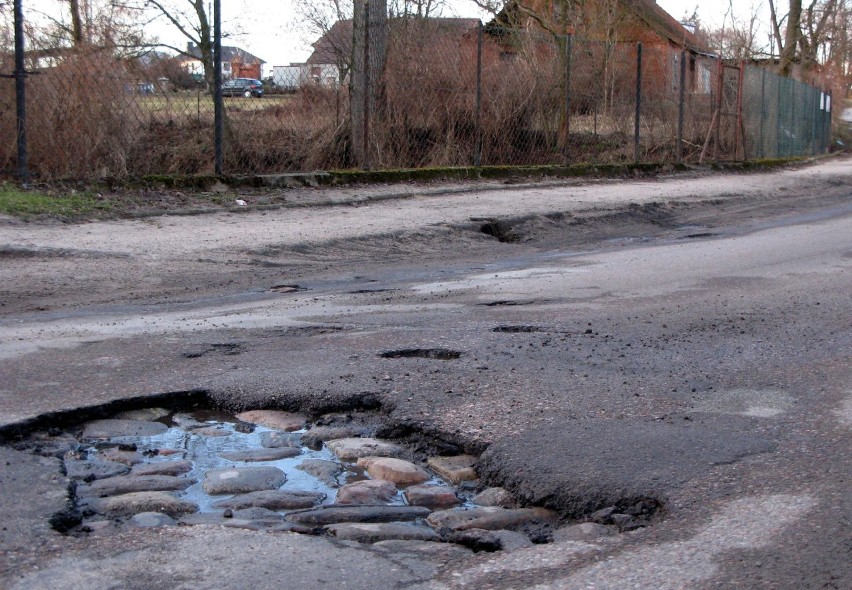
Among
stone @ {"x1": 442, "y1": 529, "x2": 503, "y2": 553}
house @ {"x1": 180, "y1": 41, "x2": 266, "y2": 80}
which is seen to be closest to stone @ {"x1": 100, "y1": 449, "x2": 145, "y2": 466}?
stone @ {"x1": 442, "y1": 529, "x2": 503, "y2": 553}

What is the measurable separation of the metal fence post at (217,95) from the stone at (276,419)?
7507mm

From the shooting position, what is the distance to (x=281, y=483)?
11.6 feet

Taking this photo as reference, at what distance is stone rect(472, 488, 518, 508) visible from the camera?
337 centimetres

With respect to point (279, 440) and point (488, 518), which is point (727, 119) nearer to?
point (279, 440)

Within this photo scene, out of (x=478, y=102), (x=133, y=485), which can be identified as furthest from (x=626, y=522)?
(x=478, y=102)

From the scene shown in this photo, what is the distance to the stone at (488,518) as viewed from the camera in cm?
317

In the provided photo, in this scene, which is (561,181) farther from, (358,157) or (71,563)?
(71,563)

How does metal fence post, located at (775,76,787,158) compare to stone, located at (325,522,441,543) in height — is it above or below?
above

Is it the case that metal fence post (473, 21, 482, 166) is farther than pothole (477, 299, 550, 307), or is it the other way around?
metal fence post (473, 21, 482, 166)

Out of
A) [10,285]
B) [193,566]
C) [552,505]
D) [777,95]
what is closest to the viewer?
[193,566]

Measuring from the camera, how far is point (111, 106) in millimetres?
10695

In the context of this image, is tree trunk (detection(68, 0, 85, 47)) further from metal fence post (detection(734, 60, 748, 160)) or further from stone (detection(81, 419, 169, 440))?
metal fence post (detection(734, 60, 748, 160))

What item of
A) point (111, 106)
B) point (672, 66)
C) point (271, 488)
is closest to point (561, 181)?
point (672, 66)

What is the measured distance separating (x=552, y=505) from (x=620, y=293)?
396 centimetres
